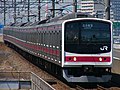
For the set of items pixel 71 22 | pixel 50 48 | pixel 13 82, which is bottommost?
pixel 13 82

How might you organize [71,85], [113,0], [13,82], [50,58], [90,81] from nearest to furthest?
[90,81] → [71,85] → [13,82] → [50,58] → [113,0]

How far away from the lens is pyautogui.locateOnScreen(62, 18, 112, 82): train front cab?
614 inches

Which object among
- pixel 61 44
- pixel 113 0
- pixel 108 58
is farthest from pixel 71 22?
pixel 113 0

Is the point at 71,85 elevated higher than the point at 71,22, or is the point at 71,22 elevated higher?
the point at 71,22

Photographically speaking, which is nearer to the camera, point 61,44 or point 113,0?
point 61,44

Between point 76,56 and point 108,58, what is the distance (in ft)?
4.06

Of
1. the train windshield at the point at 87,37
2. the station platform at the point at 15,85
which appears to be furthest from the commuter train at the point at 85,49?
the station platform at the point at 15,85

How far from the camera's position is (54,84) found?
17.1 metres

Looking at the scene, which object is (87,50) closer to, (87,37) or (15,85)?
(87,37)

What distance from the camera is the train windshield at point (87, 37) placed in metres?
15.7

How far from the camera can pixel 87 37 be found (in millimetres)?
15820

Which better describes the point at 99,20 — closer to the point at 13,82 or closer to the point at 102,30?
the point at 102,30

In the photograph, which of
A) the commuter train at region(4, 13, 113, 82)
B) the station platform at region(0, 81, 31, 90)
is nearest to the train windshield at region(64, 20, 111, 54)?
the commuter train at region(4, 13, 113, 82)

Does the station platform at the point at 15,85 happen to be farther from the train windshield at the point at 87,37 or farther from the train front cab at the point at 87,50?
the train windshield at the point at 87,37
